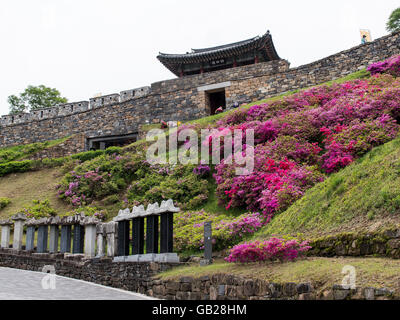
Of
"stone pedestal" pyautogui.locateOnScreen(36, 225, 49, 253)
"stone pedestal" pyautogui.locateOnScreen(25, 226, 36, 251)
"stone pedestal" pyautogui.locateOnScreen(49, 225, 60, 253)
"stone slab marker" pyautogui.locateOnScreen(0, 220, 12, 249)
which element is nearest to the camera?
"stone pedestal" pyautogui.locateOnScreen(49, 225, 60, 253)

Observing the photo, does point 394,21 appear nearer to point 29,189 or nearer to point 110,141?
point 110,141

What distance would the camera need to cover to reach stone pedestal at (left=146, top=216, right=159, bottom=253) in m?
9.40

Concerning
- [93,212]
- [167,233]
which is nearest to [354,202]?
[167,233]

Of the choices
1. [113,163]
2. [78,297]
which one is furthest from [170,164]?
[78,297]

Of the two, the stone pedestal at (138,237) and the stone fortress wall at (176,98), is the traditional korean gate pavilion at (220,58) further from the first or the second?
the stone pedestal at (138,237)

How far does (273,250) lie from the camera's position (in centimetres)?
695

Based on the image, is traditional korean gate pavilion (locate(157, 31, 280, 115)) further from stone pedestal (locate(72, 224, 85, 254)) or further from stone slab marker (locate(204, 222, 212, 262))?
stone slab marker (locate(204, 222, 212, 262))

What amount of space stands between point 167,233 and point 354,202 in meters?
3.93

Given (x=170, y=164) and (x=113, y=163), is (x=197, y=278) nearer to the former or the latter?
(x=170, y=164)

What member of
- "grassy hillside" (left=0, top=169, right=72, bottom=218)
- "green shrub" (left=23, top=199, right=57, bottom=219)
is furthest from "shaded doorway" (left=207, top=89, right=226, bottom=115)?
"green shrub" (left=23, top=199, right=57, bottom=219)

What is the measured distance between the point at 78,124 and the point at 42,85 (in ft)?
47.2

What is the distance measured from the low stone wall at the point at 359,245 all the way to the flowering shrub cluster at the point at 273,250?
14.4 inches

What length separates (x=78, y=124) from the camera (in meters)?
28.3
